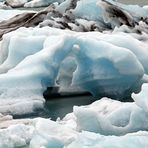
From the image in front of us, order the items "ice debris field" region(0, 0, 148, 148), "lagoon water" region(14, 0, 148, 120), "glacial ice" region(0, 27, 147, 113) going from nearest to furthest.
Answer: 1. "ice debris field" region(0, 0, 148, 148)
2. "lagoon water" region(14, 0, 148, 120)
3. "glacial ice" region(0, 27, 147, 113)

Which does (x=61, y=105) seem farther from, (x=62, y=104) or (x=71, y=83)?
(x=71, y=83)

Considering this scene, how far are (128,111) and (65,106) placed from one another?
1.28 meters

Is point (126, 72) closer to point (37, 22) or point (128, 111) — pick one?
point (128, 111)

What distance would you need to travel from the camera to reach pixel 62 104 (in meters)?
5.94

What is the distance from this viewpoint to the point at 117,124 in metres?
4.62

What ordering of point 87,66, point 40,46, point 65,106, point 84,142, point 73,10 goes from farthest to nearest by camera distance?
point 73,10, point 40,46, point 87,66, point 65,106, point 84,142

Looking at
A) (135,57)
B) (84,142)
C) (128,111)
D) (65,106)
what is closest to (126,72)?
(135,57)

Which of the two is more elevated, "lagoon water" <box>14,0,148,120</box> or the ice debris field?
the ice debris field

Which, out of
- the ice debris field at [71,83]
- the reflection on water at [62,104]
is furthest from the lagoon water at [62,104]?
the ice debris field at [71,83]

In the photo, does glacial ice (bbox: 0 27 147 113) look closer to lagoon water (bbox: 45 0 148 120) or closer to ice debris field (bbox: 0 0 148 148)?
ice debris field (bbox: 0 0 148 148)

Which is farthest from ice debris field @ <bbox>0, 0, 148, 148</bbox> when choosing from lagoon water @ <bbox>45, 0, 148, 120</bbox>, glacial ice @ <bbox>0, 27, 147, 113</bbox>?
lagoon water @ <bbox>45, 0, 148, 120</bbox>

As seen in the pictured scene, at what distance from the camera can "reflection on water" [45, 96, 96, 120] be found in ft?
18.2

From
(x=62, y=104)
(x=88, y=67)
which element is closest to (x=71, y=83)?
(x=88, y=67)

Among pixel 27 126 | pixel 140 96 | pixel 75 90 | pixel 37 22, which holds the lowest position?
pixel 37 22
